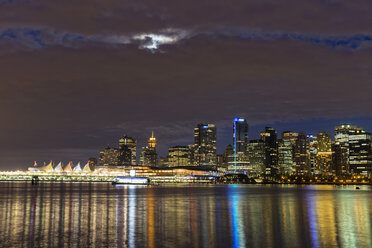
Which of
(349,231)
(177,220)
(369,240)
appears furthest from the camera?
(177,220)

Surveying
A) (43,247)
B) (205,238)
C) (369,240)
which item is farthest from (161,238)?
(369,240)

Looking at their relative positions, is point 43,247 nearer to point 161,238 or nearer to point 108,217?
point 161,238

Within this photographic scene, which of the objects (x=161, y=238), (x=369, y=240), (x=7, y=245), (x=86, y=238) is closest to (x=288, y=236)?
(x=369, y=240)

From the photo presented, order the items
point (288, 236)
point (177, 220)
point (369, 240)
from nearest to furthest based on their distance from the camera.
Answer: point (369, 240) < point (288, 236) < point (177, 220)

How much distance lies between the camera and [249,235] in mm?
37562

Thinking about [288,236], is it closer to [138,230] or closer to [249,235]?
[249,235]

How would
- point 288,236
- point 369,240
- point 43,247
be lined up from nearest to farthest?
1. point 43,247
2. point 369,240
3. point 288,236

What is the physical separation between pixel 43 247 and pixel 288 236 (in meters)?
20.5

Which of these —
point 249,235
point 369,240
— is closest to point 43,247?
point 249,235

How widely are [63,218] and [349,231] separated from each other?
107 feet

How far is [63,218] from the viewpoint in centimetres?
5128

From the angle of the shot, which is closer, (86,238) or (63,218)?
(86,238)

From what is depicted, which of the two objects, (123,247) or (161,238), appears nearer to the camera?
(123,247)

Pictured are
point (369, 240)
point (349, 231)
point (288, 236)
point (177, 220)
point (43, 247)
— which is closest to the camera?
point (43, 247)
